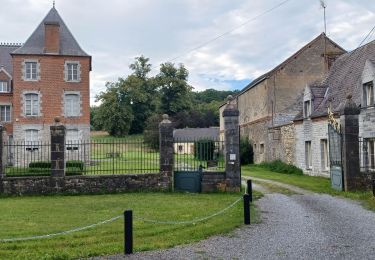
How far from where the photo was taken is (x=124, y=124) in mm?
75438

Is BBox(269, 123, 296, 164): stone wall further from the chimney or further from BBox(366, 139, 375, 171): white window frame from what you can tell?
the chimney

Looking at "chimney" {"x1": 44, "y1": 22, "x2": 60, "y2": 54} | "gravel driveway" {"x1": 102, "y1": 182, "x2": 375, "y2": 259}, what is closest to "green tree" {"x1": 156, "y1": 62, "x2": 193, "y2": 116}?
"chimney" {"x1": 44, "y1": 22, "x2": 60, "y2": 54}

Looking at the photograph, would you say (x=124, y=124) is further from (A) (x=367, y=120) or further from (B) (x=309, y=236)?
(B) (x=309, y=236)

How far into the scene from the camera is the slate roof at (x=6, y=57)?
4284 cm

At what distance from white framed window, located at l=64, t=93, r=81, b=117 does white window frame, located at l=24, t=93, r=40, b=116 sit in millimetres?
2324

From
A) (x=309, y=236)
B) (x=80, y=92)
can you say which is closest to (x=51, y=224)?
(x=309, y=236)

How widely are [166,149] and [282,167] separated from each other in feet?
44.7

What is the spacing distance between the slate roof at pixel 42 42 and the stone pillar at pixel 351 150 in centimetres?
2681

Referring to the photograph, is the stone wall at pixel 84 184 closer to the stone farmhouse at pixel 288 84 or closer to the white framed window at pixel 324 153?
the white framed window at pixel 324 153

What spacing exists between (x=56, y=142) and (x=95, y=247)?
9.22m

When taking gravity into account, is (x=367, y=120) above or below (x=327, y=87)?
below

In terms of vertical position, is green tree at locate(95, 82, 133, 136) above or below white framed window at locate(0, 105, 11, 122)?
above

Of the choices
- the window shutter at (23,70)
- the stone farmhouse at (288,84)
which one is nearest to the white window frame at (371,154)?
the stone farmhouse at (288,84)

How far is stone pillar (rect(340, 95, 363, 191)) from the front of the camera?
666 inches
